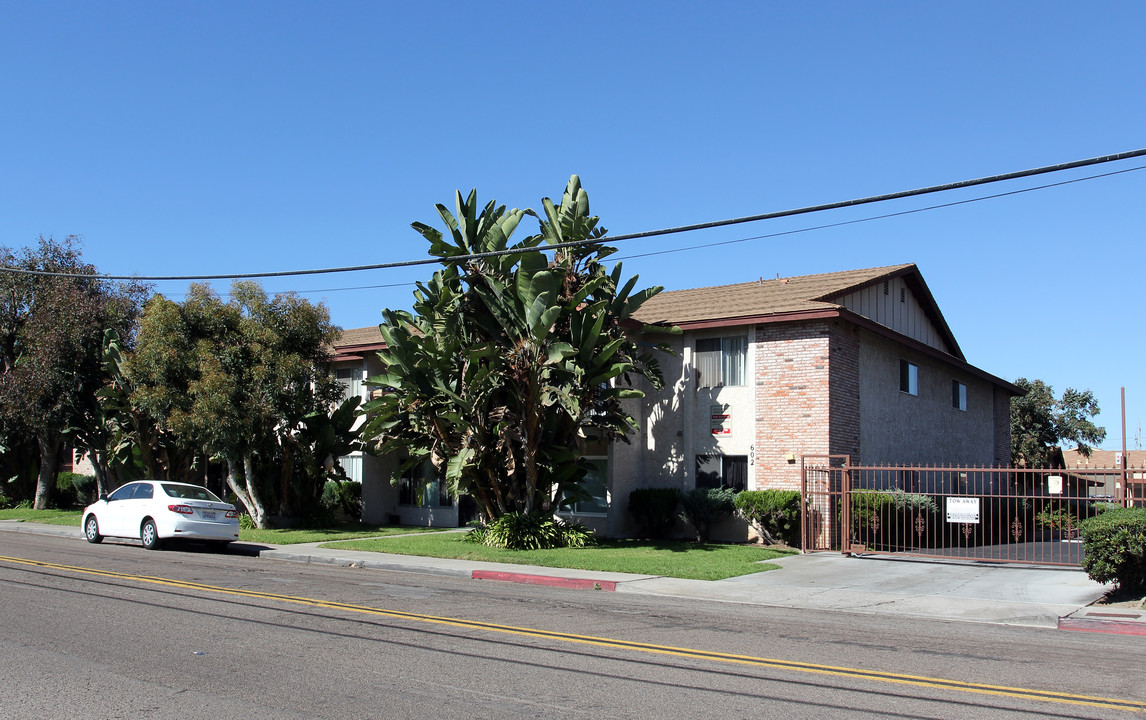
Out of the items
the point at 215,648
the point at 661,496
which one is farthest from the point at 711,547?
the point at 215,648

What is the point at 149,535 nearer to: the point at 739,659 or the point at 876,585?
the point at 876,585

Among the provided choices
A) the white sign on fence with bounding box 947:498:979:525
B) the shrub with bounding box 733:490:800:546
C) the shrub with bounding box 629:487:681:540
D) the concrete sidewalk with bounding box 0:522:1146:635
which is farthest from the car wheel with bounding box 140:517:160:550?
the white sign on fence with bounding box 947:498:979:525

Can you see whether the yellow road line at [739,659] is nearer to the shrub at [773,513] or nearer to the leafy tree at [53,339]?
the shrub at [773,513]

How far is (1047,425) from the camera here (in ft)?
158

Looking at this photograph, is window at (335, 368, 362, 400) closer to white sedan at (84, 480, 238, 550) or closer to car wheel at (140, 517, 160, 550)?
white sedan at (84, 480, 238, 550)

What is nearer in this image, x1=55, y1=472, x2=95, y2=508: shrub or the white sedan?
the white sedan

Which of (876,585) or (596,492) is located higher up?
(596,492)

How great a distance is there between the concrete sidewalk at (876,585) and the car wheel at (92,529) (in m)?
4.24

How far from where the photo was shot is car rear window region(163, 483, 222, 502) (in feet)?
63.7

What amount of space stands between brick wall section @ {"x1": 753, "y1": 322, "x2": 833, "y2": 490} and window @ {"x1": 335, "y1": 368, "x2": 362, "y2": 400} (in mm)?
12565

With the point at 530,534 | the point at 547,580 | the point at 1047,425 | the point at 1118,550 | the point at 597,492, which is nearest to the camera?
the point at 1118,550

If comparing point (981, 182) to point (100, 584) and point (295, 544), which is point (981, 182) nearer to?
point (100, 584)

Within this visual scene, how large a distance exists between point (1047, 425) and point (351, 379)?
37.3 metres

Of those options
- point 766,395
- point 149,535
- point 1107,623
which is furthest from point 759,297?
point 149,535
